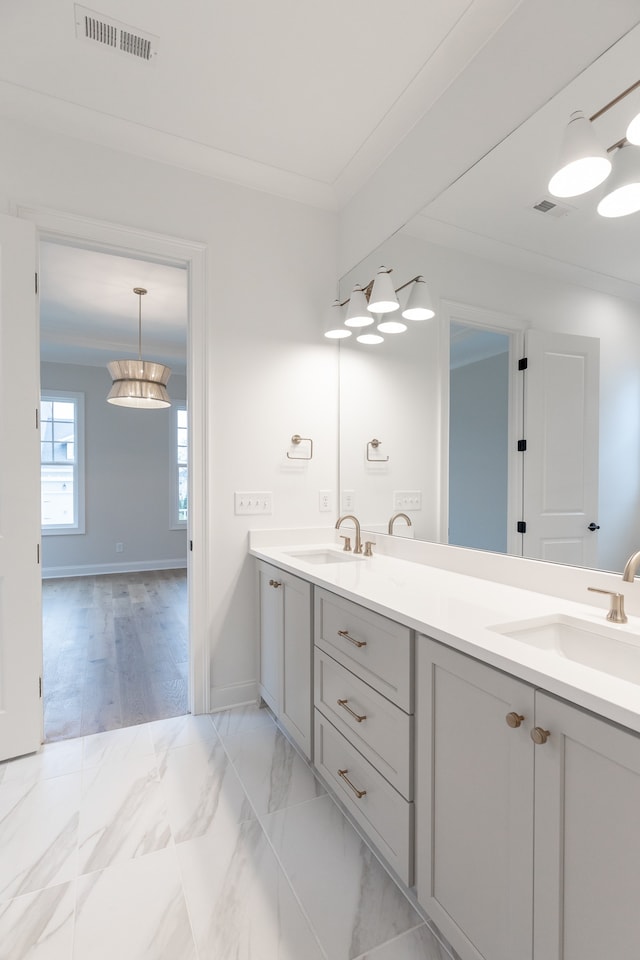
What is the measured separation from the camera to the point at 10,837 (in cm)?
154

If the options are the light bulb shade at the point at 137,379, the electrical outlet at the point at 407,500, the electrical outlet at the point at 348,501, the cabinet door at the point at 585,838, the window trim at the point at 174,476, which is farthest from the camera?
the window trim at the point at 174,476

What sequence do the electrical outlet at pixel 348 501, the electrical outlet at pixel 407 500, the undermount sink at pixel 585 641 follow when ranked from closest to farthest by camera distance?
1. the undermount sink at pixel 585 641
2. the electrical outlet at pixel 407 500
3. the electrical outlet at pixel 348 501

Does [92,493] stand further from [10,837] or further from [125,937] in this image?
[125,937]

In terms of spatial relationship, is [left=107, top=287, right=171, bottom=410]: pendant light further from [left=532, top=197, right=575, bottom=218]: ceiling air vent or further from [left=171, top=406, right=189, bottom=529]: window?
[left=532, top=197, right=575, bottom=218]: ceiling air vent

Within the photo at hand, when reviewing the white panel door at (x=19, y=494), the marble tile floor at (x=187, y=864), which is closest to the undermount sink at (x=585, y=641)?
the marble tile floor at (x=187, y=864)

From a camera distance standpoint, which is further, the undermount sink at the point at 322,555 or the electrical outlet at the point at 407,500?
the undermount sink at the point at 322,555

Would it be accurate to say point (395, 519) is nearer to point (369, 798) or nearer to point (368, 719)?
point (368, 719)

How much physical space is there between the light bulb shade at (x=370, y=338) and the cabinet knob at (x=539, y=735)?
1944mm

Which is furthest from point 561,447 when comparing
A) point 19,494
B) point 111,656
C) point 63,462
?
point 63,462

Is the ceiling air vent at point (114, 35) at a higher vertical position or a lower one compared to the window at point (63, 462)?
higher

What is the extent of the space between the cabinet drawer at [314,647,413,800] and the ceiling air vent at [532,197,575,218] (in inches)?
59.5

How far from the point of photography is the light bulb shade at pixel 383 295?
2.19m

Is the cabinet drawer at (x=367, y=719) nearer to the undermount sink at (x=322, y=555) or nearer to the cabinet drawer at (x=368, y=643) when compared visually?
the cabinet drawer at (x=368, y=643)

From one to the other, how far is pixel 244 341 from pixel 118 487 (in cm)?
455
